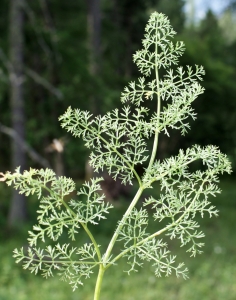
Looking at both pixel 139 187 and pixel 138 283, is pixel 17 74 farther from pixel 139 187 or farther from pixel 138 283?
pixel 139 187

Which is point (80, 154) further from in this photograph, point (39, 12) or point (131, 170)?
point (131, 170)

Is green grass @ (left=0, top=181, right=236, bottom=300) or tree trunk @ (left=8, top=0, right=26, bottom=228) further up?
tree trunk @ (left=8, top=0, right=26, bottom=228)

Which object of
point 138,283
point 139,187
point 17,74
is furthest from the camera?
point 17,74

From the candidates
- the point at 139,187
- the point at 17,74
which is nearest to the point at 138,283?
the point at 17,74

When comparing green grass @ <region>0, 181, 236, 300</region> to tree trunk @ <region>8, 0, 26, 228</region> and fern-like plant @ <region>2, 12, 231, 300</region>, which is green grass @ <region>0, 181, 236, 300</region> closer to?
tree trunk @ <region>8, 0, 26, 228</region>

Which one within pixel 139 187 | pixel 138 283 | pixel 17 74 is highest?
pixel 17 74

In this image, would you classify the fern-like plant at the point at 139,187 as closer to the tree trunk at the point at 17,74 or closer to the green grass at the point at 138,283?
the green grass at the point at 138,283

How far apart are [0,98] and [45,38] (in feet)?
4.83

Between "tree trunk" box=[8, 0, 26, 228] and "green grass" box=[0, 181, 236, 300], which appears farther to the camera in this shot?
"tree trunk" box=[8, 0, 26, 228]

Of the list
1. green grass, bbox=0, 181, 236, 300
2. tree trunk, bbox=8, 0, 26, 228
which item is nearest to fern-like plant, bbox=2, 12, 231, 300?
green grass, bbox=0, 181, 236, 300

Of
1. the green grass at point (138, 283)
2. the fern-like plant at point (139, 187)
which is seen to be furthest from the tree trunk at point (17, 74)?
the fern-like plant at point (139, 187)

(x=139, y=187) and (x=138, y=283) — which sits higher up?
(x=138, y=283)

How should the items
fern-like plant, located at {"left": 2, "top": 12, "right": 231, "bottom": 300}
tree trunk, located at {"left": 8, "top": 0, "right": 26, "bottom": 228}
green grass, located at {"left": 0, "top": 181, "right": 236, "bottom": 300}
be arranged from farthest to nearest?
tree trunk, located at {"left": 8, "top": 0, "right": 26, "bottom": 228}, green grass, located at {"left": 0, "top": 181, "right": 236, "bottom": 300}, fern-like plant, located at {"left": 2, "top": 12, "right": 231, "bottom": 300}

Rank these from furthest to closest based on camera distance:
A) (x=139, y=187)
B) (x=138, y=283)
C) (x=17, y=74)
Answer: (x=17, y=74) < (x=138, y=283) < (x=139, y=187)
